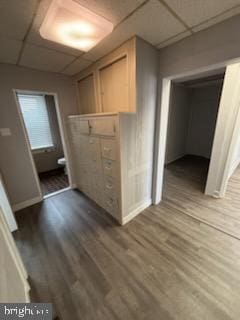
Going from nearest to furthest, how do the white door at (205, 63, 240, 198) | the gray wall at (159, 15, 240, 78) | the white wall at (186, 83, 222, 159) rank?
the gray wall at (159, 15, 240, 78) < the white door at (205, 63, 240, 198) < the white wall at (186, 83, 222, 159)

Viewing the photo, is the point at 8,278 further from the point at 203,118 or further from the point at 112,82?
the point at 203,118

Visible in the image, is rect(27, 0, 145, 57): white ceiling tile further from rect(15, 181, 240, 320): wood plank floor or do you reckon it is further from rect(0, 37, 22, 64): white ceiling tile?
rect(15, 181, 240, 320): wood plank floor

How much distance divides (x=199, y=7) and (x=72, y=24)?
1048mm

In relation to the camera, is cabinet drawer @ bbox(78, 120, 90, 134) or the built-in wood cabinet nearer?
the built-in wood cabinet

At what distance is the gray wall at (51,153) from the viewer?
3785 mm

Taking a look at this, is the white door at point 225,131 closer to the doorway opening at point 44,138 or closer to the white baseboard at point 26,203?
the doorway opening at point 44,138

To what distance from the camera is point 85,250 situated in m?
1.68

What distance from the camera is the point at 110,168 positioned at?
6.26 feet

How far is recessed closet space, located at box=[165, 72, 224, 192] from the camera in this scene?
4102 millimetres

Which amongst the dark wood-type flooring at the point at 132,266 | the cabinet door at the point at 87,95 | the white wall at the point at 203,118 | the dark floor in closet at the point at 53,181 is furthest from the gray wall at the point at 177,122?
the dark floor in closet at the point at 53,181

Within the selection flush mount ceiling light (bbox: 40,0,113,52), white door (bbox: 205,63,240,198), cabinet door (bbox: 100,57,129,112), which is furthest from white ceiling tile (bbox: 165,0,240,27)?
white door (bbox: 205,63,240,198)

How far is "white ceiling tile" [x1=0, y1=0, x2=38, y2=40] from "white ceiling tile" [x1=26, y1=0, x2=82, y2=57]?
44 millimetres

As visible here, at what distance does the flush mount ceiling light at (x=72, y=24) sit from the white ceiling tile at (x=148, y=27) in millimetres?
239

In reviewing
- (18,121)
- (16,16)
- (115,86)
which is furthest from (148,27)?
(18,121)
